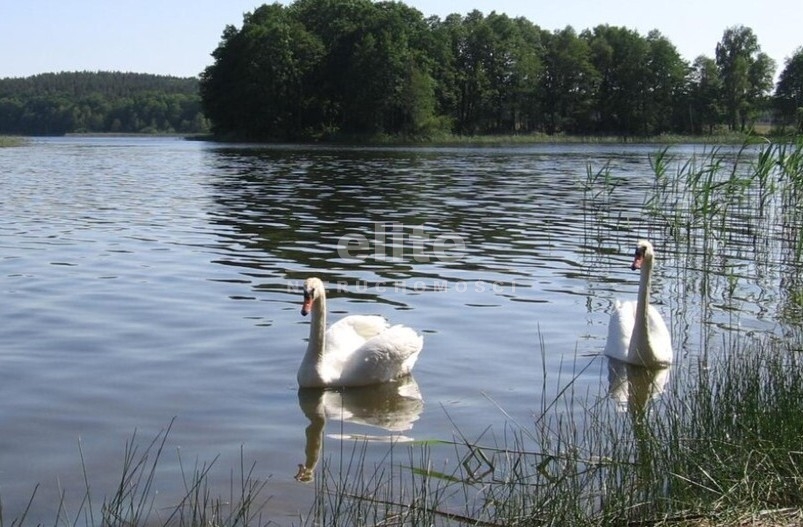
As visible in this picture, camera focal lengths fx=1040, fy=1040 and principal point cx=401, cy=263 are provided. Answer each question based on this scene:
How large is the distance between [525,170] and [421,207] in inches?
722

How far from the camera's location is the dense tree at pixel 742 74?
78312 mm

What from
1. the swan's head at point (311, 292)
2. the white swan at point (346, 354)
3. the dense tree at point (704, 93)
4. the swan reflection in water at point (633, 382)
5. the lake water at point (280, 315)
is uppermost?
the dense tree at point (704, 93)

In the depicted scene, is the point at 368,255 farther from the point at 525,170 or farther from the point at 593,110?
the point at 593,110

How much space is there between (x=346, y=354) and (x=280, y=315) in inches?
100

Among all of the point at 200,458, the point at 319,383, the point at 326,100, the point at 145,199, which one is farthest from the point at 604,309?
the point at 326,100

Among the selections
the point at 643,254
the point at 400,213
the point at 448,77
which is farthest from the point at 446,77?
the point at 643,254

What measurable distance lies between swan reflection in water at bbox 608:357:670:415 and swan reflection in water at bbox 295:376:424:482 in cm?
170

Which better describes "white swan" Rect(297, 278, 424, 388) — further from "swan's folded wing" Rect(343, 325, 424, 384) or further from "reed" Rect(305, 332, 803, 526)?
"reed" Rect(305, 332, 803, 526)

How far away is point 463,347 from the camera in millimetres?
10484

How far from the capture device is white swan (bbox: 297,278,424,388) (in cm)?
888

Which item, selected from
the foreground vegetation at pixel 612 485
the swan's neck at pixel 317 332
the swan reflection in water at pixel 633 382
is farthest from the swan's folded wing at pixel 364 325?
the foreground vegetation at pixel 612 485

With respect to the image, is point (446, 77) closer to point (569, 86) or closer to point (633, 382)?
point (569, 86)

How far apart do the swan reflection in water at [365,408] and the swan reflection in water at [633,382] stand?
1703 millimetres

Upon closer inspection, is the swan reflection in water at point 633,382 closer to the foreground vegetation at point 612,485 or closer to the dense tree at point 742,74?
the foreground vegetation at point 612,485
